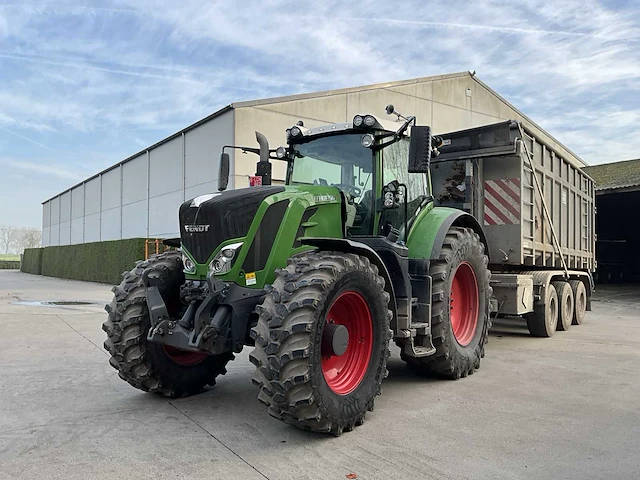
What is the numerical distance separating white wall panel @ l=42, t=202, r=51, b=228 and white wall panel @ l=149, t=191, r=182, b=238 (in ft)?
99.1

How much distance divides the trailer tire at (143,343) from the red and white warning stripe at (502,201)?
204 inches

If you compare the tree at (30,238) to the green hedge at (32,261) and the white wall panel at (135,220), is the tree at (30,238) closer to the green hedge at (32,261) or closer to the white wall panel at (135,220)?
the green hedge at (32,261)

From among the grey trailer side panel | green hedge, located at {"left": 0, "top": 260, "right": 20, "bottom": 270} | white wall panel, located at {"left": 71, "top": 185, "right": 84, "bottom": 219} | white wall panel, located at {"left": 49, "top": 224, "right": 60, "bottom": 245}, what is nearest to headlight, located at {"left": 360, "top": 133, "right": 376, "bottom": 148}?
the grey trailer side panel

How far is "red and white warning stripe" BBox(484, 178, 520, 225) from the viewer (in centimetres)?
829

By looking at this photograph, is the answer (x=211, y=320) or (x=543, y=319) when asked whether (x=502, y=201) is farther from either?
(x=211, y=320)

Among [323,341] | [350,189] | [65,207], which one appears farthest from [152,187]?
[65,207]

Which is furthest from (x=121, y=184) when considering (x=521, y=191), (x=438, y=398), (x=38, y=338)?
(x=438, y=398)

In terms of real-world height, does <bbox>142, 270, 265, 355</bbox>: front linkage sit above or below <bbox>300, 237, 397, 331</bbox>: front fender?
below

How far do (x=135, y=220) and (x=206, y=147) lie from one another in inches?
376

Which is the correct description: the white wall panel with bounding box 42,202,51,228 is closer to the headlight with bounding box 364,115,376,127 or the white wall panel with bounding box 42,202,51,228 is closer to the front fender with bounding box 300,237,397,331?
the headlight with bounding box 364,115,376,127

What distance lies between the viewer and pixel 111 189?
103 feet

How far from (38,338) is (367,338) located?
6.73m

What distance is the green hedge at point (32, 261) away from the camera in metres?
39.9

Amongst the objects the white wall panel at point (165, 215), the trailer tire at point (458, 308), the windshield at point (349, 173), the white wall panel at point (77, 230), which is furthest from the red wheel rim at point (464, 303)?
the white wall panel at point (77, 230)
